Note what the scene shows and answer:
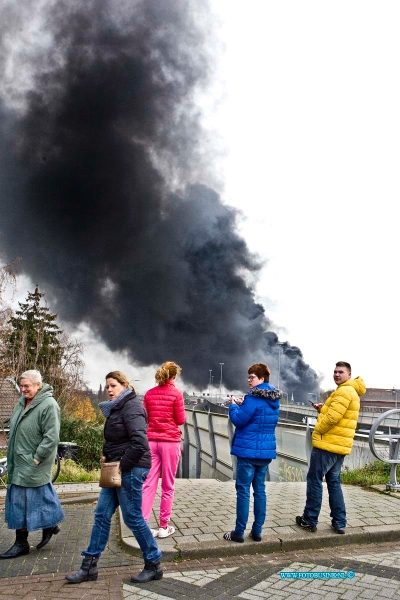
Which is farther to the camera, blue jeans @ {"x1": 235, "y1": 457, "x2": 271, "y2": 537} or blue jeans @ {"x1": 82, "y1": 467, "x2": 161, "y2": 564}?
blue jeans @ {"x1": 235, "y1": 457, "x2": 271, "y2": 537}

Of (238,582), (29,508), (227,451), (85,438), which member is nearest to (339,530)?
(238,582)

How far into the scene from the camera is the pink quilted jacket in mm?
5574

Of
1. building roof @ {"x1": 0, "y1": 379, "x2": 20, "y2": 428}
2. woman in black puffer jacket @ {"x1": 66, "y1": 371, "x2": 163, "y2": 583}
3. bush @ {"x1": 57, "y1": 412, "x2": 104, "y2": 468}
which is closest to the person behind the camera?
woman in black puffer jacket @ {"x1": 66, "y1": 371, "x2": 163, "y2": 583}

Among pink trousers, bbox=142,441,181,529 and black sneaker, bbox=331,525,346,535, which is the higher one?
pink trousers, bbox=142,441,181,529

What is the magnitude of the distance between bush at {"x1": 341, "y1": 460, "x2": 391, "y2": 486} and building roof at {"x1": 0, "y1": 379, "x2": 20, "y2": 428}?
1725 centimetres

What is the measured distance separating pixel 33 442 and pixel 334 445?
302 cm

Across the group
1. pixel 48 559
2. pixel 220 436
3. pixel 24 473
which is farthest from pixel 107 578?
pixel 220 436

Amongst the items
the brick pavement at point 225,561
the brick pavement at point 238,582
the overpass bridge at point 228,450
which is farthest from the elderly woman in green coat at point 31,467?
the overpass bridge at point 228,450

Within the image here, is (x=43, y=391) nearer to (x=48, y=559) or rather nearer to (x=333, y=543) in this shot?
(x=48, y=559)

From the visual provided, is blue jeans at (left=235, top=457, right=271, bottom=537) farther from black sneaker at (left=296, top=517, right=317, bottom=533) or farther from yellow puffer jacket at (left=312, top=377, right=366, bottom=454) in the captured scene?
yellow puffer jacket at (left=312, top=377, right=366, bottom=454)

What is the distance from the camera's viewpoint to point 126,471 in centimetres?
439

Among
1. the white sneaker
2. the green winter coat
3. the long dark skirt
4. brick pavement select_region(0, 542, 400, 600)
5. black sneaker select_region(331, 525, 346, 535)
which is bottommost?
brick pavement select_region(0, 542, 400, 600)

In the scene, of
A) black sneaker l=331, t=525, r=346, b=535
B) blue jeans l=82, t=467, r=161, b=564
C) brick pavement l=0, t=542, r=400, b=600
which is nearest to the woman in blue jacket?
brick pavement l=0, t=542, r=400, b=600

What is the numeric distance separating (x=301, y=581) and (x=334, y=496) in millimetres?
1486
